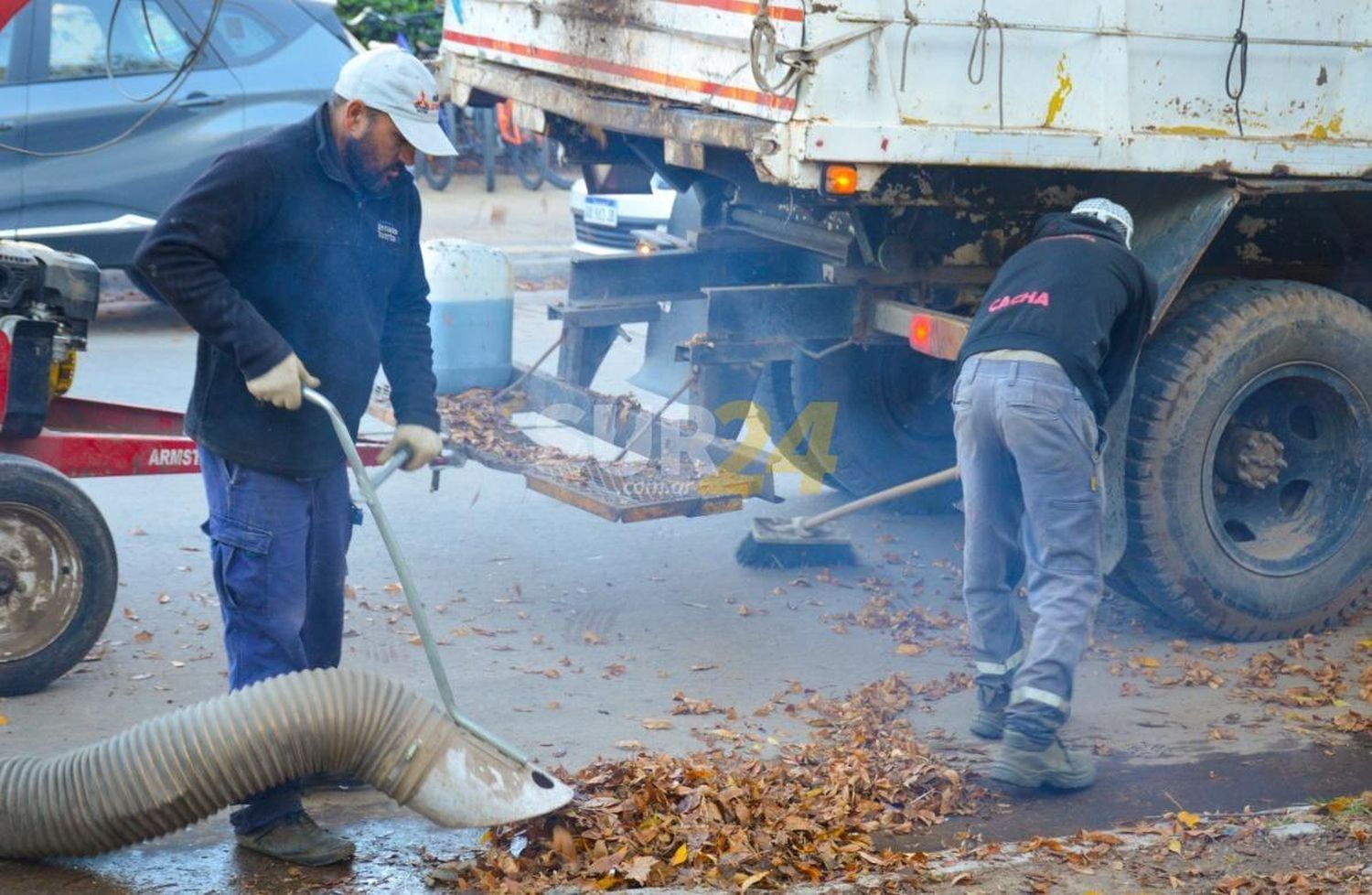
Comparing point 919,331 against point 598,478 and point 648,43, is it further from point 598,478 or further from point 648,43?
point 648,43

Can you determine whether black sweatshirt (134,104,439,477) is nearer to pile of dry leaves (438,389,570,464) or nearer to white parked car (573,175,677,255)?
pile of dry leaves (438,389,570,464)

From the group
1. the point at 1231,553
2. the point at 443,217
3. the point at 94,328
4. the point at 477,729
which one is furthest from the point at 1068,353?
the point at 443,217

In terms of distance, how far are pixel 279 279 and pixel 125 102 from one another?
21.2 ft

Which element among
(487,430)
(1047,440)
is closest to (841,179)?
(1047,440)

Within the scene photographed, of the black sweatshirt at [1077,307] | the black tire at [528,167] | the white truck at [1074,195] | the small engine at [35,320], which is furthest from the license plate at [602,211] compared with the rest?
the black sweatshirt at [1077,307]

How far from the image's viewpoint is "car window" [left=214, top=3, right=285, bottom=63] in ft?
34.5

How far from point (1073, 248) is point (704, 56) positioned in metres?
1.54

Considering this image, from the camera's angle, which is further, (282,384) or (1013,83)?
(1013,83)

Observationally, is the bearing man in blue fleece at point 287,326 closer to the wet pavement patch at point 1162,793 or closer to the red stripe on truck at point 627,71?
the red stripe on truck at point 627,71

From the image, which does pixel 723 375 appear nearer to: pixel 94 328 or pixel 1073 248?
pixel 1073 248

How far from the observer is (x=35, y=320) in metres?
5.11

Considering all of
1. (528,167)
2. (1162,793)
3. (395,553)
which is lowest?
(1162,793)

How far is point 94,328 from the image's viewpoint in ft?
34.6

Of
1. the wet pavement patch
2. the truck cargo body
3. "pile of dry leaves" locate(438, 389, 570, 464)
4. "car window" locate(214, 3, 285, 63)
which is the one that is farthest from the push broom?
"car window" locate(214, 3, 285, 63)
